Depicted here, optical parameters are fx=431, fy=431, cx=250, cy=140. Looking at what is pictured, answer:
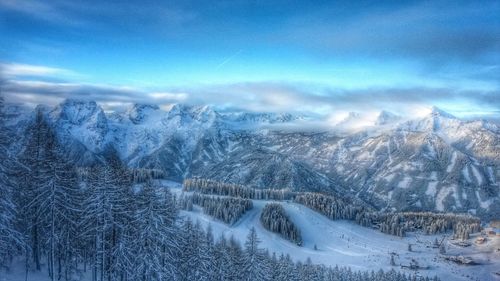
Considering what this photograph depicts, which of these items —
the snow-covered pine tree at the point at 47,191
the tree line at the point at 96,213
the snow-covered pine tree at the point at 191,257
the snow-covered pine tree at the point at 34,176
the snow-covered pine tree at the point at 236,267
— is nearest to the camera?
the tree line at the point at 96,213

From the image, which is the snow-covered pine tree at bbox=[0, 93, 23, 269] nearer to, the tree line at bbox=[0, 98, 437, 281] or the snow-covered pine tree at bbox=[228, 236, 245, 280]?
the tree line at bbox=[0, 98, 437, 281]

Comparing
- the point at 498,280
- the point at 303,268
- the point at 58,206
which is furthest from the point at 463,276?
the point at 58,206

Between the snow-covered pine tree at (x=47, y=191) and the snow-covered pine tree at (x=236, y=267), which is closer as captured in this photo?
the snow-covered pine tree at (x=47, y=191)

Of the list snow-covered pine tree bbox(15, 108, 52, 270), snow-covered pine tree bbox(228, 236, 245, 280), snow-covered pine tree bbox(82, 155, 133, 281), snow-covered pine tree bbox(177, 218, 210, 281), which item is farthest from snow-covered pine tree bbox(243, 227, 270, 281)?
snow-covered pine tree bbox(15, 108, 52, 270)

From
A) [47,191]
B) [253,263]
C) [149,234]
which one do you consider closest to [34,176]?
[47,191]

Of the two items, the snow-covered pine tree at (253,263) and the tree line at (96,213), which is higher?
the tree line at (96,213)

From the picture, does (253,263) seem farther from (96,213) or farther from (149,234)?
(96,213)

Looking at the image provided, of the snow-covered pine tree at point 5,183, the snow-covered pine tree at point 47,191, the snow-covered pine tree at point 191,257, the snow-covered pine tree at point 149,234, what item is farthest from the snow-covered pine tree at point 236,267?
the snow-covered pine tree at point 5,183

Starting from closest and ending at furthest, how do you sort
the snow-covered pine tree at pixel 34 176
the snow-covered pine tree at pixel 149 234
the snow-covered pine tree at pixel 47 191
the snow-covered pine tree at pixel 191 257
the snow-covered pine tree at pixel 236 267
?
the snow-covered pine tree at pixel 34 176
the snow-covered pine tree at pixel 149 234
the snow-covered pine tree at pixel 47 191
the snow-covered pine tree at pixel 191 257
the snow-covered pine tree at pixel 236 267

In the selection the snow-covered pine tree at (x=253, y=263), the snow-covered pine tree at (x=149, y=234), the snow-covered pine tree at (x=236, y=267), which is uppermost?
the snow-covered pine tree at (x=149, y=234)

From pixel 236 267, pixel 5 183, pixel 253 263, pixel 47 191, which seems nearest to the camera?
pixel 5 183

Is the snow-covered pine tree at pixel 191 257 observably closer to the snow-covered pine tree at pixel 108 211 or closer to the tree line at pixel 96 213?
the tree line at pixel 96 213
